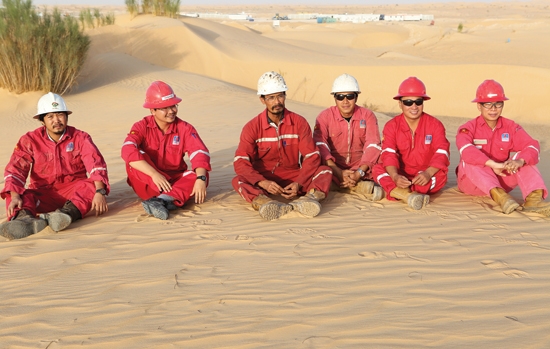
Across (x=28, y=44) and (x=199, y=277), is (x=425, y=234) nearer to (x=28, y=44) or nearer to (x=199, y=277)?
(x=199, y=277)

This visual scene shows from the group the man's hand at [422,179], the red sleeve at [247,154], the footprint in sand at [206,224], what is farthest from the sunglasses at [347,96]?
the footprint in sand at [206,224]

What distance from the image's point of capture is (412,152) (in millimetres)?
6375

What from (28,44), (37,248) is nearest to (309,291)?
(37,248)

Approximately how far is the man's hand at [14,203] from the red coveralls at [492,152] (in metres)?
4.38

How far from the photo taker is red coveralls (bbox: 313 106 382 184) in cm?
676

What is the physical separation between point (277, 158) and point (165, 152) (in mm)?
1207

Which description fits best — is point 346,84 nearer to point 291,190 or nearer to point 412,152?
point 412,152

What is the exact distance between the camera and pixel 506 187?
6.09 m

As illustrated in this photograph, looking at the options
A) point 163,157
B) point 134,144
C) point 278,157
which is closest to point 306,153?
point 278,157

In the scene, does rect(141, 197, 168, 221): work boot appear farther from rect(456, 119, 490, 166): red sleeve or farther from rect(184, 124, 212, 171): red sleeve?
rect(456, 119, 490, 166): red sleeve

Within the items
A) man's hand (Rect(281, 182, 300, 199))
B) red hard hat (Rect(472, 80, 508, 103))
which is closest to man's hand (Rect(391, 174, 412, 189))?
man's hand (Rect(281, 182, 300, 199))

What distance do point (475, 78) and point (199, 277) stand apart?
14.3 m

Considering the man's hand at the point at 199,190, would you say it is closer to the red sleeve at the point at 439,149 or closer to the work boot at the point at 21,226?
the work boot at the point at 21,226

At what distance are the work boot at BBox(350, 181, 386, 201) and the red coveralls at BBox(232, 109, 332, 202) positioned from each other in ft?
1.57
